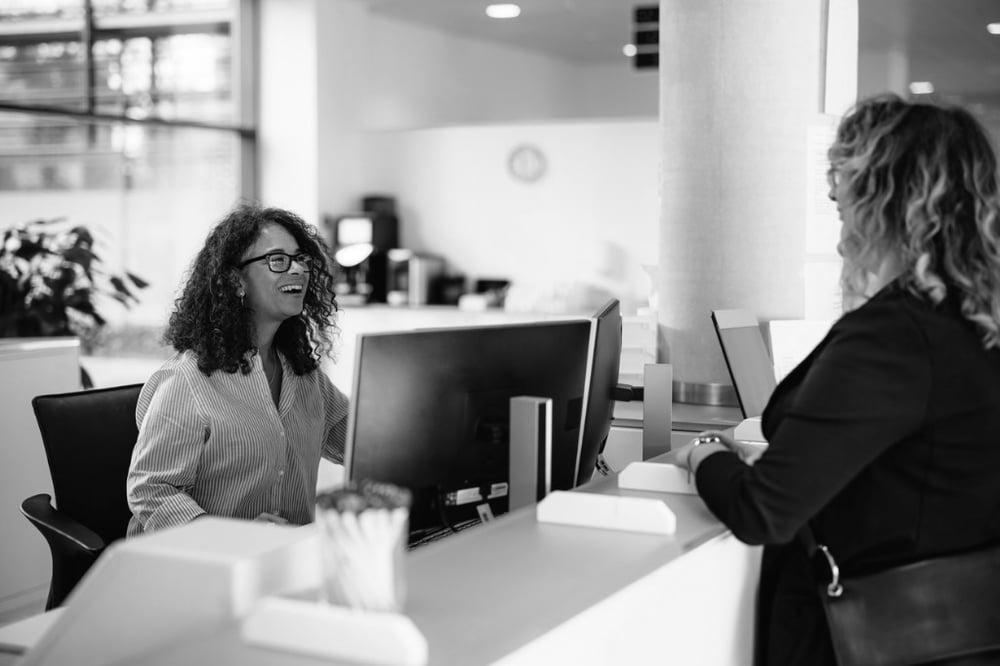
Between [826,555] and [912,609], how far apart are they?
0.14m

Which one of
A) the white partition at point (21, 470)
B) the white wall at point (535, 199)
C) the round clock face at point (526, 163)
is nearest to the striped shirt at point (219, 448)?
the white partition at point (21, 470)

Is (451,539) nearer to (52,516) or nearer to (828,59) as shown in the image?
(52,516)

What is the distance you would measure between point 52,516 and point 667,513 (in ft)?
5.37

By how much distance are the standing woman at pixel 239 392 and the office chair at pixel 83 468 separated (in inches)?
6.6

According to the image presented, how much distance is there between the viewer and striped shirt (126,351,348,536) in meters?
2.54

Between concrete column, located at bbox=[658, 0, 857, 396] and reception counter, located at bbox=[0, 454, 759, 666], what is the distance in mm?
1703

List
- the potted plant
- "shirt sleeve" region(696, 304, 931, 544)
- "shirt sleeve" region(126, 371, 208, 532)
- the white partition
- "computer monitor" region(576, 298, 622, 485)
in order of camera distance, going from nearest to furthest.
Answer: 1. "shirt sleeve" region(696, 304, 931, 544)
2. "computer monitor" region(576, 298, 622, 485)
3. "shirt sleeve" region(126, 371, 208, 532)
4. the white partition
5. the potted plant

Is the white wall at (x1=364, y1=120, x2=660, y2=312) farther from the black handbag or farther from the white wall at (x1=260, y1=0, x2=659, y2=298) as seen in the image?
the black handbag

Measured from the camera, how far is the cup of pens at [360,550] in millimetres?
1214

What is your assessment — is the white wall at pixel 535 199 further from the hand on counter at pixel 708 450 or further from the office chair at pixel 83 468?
the hand on counter at pixel 708 450

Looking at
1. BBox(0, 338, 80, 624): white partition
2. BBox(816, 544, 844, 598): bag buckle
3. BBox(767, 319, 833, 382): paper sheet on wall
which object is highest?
BBox(767, 319, 833, 382): paper sheet on wall

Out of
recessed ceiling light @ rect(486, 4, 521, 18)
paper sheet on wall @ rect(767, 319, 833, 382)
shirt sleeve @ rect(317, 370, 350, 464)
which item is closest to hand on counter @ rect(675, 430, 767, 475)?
shirt sleeve @ rect(317, 370, 350, 464)

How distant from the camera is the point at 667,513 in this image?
1834 millimetres

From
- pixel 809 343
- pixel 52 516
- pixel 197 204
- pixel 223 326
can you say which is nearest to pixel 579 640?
pixel 223 326
